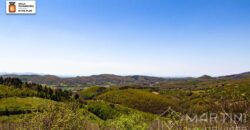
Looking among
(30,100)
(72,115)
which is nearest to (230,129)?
(72,115)

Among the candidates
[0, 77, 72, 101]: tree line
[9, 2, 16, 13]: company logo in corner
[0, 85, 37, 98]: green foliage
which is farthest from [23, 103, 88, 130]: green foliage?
[0, 77, 72, 101]: tree line

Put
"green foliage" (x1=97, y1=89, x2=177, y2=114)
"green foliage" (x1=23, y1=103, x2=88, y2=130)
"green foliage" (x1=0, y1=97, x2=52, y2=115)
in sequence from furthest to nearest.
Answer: "green foliage" (x1=97, y1=89, x2=177, y2=114) → "green foliage" (x1=0, y1=97, x2=52, y2=115) → "green foliage" (x1=23, y1=103, x2=88, y2=130)

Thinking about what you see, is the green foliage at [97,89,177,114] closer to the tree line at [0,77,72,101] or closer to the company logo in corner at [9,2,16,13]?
the tree line at [0,77,72,101]

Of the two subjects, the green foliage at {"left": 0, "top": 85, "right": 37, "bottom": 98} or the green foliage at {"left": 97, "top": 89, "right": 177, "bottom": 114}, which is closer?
the green foliage at {"left": 0, "top": 85, "right": 37, "bottom": 98}

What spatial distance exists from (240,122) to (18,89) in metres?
73.9

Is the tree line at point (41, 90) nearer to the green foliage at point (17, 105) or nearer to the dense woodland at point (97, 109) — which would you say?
the dense woodland at point (97, 109)

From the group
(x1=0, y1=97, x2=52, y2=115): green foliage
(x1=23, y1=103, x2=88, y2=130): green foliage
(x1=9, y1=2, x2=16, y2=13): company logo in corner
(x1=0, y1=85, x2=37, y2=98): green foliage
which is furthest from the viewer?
(x1=0, y1=85, x2=37, y2=98): green foliage

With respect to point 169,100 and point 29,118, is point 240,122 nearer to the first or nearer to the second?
point 29,118

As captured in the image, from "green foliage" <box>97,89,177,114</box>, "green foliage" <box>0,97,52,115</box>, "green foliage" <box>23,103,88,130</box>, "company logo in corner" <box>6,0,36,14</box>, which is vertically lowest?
"green foliage" <box>97,89,177,114</box>

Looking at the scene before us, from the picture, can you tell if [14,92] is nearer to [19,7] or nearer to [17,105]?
[17,105]

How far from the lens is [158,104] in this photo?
146250 mm

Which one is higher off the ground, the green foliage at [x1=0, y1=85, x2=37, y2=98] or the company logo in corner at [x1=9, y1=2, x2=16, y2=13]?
the company logo in corner at [x1=9, y1=2, x2=16, y2=13]

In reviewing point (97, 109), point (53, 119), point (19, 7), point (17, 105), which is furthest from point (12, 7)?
point (97, 109)

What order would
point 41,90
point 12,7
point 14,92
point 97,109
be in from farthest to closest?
point 41,90 → point 97,109 → point 14,92 → point 12,7
